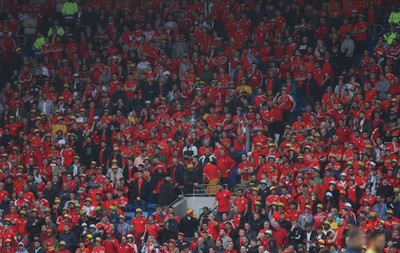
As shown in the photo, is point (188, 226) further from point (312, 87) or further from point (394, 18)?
point (394, 18)

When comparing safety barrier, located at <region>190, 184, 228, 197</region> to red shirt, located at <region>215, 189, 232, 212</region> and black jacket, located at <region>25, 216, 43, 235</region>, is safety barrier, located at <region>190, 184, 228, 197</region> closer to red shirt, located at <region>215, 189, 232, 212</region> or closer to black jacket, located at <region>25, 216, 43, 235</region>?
red shirt, located at <region>215, 189, 232, 212</region>

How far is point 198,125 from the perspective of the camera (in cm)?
2933

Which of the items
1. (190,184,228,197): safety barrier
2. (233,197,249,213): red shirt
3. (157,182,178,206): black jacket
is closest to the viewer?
(233,197,249,213): red shirt

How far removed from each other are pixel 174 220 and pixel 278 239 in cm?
293

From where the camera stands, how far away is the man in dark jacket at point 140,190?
90.9ft

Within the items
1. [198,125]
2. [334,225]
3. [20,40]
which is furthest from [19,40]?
[334,225]

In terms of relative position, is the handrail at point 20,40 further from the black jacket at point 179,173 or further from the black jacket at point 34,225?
the black jacket at point 34,225

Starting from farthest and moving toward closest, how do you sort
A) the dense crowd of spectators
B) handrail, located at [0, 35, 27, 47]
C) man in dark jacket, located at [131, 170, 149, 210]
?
handrail, located at [0, 35, 27, 47] → man in dark jacket, located at [131, 170, 149, 210] → the dense crowd of spectators

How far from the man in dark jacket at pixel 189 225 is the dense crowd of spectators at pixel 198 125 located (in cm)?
3

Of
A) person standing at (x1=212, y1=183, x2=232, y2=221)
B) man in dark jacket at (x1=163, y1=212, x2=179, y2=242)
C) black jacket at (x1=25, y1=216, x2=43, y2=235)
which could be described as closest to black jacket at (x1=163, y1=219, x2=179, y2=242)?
man in dark jacket at (x1=163, y1=212, x2=179, y2=242)

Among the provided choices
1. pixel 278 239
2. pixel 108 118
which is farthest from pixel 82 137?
pixel 278 239

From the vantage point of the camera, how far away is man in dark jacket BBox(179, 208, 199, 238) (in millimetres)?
26359

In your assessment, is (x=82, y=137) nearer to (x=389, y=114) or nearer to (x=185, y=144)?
(x=185, y=144)

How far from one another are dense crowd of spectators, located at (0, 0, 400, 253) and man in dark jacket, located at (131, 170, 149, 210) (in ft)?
0.10
